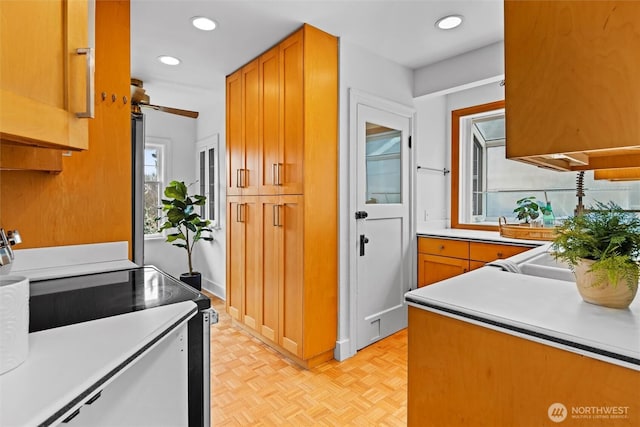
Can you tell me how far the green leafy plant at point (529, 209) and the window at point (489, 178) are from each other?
0.13 metres

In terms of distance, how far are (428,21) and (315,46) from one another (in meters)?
0.77

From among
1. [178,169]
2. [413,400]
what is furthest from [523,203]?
[178,169]

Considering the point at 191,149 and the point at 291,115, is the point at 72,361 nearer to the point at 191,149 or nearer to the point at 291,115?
the point at 291,115

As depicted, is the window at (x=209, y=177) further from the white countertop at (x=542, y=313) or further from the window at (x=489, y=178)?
the white countertop at (x=542, y=313)

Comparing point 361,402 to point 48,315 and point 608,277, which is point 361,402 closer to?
point 608,277

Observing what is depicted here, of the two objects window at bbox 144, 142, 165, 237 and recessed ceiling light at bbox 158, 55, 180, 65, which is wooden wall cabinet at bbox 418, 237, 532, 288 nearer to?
recessed ceiling light at bbox 158, 55, 180, 65

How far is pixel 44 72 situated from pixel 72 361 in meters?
0.64

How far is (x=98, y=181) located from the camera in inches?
66.6

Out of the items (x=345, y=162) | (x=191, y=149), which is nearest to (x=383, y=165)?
(x=345, y=162)

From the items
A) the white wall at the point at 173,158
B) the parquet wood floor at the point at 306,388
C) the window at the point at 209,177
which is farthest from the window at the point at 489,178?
the white wall at the point at 173,158

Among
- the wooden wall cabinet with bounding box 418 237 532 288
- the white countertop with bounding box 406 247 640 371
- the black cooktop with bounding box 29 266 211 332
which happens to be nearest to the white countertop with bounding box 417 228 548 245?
the wooden wall cabinet with bounding box 418 237 532 288

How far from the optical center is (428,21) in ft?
7.40

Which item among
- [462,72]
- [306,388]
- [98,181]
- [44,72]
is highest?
[462,72]

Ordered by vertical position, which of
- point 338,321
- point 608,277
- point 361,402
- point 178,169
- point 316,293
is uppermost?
point 178,169
